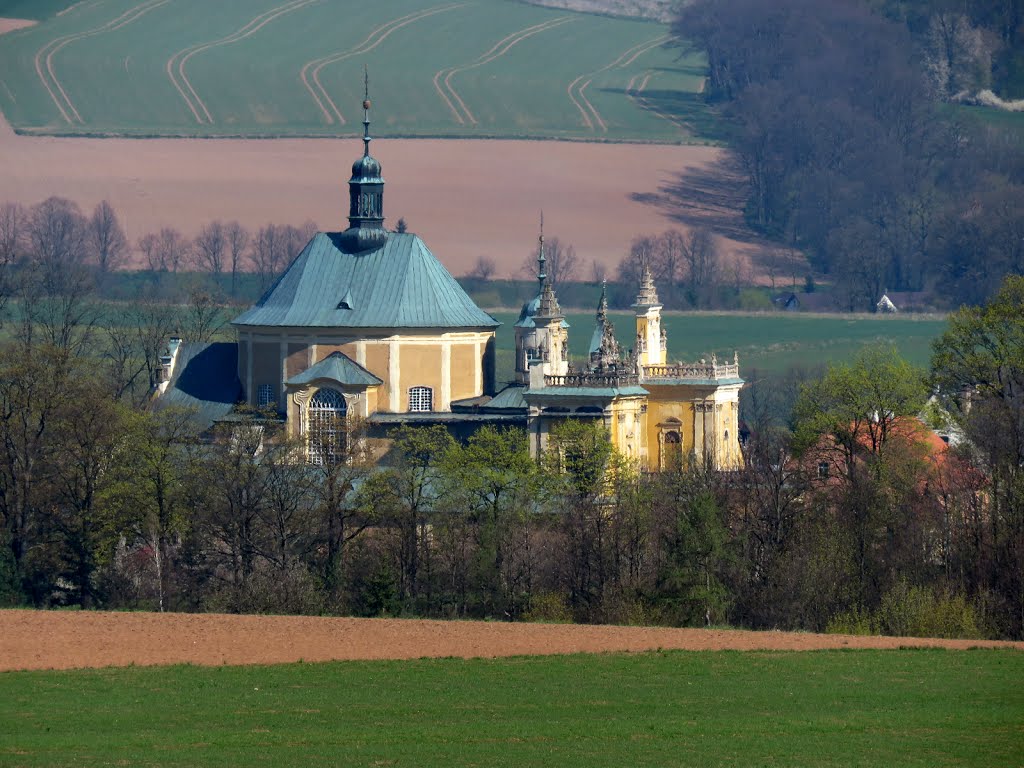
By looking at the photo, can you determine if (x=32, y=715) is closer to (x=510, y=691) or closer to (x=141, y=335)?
(x=510, y=691)

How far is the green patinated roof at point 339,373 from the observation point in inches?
3607

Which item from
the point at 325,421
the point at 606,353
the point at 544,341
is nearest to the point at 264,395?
the point at 325,421

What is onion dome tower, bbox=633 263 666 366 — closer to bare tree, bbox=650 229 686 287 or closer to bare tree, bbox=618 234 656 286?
bare tree, bbox=618 234 656 286

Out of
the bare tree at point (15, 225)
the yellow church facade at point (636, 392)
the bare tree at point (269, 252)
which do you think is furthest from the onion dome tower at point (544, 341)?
the bare tree at point (15, 225)

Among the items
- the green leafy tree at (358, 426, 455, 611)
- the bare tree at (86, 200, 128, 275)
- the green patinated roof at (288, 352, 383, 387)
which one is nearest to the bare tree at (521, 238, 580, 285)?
the bare tree at (86, 200, 128, 275)

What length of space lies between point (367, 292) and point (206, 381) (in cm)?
645

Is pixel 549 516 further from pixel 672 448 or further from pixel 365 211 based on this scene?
pixel 365 211

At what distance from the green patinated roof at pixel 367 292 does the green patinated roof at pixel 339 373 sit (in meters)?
1.36

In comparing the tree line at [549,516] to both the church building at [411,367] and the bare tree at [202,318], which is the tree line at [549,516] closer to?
the church building at [411,367]

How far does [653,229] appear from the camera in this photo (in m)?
188

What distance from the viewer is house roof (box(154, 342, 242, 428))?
311 ft

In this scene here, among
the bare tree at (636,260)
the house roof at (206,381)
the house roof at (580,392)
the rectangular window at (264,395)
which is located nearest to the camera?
the house roof at (580,392)

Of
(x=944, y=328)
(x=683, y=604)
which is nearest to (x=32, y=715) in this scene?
(x=683, y=604)

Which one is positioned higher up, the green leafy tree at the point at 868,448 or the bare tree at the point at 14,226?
the bare tree at the point at 14,226
